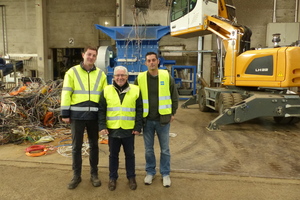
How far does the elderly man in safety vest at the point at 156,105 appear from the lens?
283 centimetres

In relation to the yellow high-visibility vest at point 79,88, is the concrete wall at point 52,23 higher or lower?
higher

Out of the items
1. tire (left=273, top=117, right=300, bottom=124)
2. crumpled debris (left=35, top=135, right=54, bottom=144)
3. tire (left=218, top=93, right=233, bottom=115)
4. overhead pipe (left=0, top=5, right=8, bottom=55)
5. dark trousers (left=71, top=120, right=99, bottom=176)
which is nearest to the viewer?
dark trousers (left=71, top=120, right=99, bottom=176)

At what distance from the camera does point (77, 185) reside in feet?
9.30

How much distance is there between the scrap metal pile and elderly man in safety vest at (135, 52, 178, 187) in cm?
287

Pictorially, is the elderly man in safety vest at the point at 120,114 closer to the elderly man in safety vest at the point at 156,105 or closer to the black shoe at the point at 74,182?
the elderly man in safety vest at the point at 156,105

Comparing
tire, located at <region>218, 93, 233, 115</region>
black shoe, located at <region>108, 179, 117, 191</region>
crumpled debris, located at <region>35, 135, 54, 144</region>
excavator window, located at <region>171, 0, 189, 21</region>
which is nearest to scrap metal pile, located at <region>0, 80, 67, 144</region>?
crumpled debris, located at <region>35, 135, 54, 144</region>

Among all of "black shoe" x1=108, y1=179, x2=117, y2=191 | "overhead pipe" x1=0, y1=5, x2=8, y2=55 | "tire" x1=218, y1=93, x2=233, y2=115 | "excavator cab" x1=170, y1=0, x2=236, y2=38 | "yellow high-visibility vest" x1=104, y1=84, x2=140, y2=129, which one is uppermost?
"overhead pipe" x1=0, y1=5, x2=8, y2=55

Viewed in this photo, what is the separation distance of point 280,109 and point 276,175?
8.22 feet

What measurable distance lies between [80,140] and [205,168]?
5.86 feet

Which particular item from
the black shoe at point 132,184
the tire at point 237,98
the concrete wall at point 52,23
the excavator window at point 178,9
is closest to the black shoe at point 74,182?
the black shoe at point 132,184

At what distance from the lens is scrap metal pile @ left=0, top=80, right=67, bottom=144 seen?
15.2ft

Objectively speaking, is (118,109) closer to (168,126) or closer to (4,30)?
(168,126)

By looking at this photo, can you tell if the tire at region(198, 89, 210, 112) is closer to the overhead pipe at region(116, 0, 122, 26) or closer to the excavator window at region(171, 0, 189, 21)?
the excavator window at region(171, 0, 189, 21)

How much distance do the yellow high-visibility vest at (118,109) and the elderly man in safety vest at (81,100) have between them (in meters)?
0.18
